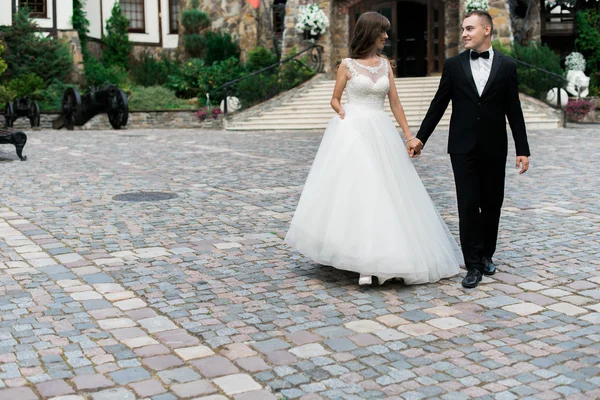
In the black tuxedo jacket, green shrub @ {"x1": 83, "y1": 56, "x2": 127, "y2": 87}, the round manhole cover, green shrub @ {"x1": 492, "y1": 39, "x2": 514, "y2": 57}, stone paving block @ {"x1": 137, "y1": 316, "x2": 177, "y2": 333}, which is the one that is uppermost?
green shrub @ {"x1": 492, "y1": 39, "x2": 514, "y2": 57}

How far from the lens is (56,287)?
515 centimetres

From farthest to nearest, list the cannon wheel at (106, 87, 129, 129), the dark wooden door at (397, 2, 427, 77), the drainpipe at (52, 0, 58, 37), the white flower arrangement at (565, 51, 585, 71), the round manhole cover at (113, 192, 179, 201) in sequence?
the drainpipe at (52, 0, 58, 37)
the dark wooden door at (397, 2, 427, 77)
the white flower arrangement at (565, 51, 585, 71)
the cannon wheel at (106, 87, 129, 129)
the round manhole cover at (113, 192, 179, 201)

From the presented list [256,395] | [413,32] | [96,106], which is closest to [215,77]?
[96,106]

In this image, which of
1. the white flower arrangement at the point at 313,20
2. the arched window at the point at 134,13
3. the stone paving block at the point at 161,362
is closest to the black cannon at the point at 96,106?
the white flower arrangement at the point at 313,20

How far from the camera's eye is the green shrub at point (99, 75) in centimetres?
2952

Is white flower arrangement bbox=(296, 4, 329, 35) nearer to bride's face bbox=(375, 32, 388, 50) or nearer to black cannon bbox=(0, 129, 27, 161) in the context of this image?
black cannon bbox=(0, 129, 27, 161)

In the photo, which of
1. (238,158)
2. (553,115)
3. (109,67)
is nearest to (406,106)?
(553,115)

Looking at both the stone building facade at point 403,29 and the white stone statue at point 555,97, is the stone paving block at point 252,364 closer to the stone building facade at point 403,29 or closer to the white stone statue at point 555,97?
the white stone statue at point 555,97

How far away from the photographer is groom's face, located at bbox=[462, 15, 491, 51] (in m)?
5.01

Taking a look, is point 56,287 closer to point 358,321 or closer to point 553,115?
point 358,321

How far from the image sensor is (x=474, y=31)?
16.5 ft

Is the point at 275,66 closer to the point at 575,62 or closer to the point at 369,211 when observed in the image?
the point at 575,62

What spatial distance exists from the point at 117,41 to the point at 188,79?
496 centimetres

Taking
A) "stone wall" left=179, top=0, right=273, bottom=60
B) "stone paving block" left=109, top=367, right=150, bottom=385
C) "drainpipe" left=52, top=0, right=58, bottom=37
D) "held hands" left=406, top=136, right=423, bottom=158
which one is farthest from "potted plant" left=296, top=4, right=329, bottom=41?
"stone paving block" left=109, top=367, right=150, bottom=385
